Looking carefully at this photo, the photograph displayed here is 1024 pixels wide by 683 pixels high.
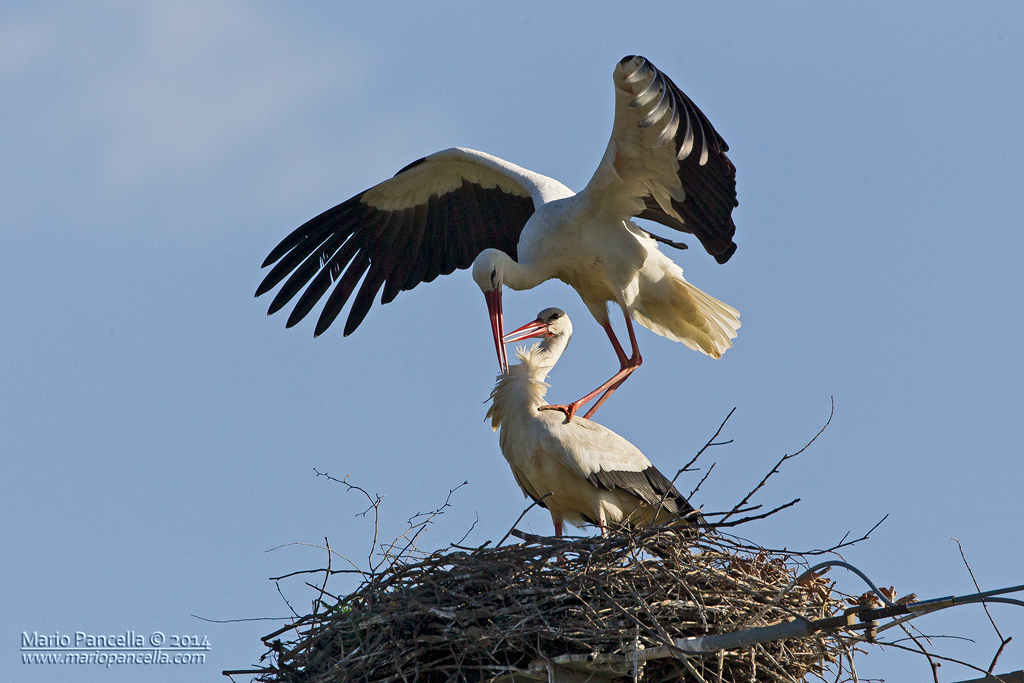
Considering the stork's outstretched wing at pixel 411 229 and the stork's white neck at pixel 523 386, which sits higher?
the stork's outstretched wing at pixel 411 229

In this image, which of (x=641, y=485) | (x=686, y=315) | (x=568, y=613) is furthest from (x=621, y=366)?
(x=568, y=613)

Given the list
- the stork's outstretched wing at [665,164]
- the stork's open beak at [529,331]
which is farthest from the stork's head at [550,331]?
the stork's outstretched wing at [665,164]

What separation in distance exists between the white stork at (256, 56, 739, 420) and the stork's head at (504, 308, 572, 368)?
0.16 m

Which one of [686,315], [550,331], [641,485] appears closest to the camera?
[641,485]

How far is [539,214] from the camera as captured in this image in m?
7.16

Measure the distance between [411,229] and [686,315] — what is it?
2221 millimetres

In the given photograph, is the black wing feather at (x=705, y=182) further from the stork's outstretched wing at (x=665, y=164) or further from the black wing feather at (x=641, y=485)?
the black wing feather at (x=641, y=485)

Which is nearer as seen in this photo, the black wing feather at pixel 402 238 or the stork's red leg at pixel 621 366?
the stork's red leg at pixel 621 366

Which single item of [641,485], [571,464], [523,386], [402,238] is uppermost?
[402,238]

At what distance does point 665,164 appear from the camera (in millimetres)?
6336

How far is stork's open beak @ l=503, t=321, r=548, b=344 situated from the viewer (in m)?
6.70

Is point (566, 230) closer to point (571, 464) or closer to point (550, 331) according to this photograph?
point (550, 331)

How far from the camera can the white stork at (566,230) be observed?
240 inches

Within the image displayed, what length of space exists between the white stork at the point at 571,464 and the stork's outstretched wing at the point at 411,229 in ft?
6.90
